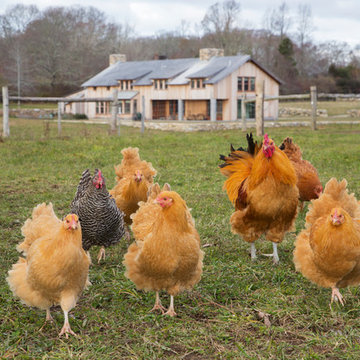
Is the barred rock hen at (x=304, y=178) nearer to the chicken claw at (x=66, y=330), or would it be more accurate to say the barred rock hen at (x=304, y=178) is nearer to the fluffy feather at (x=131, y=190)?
the fluffy feather at (x=131, y=190)

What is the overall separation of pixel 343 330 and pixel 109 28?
7279cm

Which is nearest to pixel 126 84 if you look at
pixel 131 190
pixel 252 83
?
pixel 252 83

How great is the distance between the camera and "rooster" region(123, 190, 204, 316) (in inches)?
159

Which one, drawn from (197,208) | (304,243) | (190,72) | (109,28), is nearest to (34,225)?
(304,243)

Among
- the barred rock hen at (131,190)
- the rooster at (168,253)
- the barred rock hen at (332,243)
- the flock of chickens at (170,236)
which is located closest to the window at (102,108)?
the barred rock hen at (131,190)

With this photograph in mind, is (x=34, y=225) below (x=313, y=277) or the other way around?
the other way around

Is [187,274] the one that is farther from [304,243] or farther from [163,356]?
[304,243]

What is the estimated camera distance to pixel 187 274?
4211mm

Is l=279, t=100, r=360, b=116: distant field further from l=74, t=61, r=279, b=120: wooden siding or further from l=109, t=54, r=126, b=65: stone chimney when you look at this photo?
l=109, t=54, r=126, b=65: stone chimney

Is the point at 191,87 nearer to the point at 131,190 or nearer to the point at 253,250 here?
the point at 131,190

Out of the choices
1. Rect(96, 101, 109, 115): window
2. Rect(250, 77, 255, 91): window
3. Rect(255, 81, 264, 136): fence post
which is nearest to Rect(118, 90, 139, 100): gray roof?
Rect(96, 101, 109, 115): window

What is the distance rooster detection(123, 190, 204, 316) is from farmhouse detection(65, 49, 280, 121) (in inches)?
1211

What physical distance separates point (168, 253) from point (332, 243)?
4.86ft

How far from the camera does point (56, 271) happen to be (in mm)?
3783
